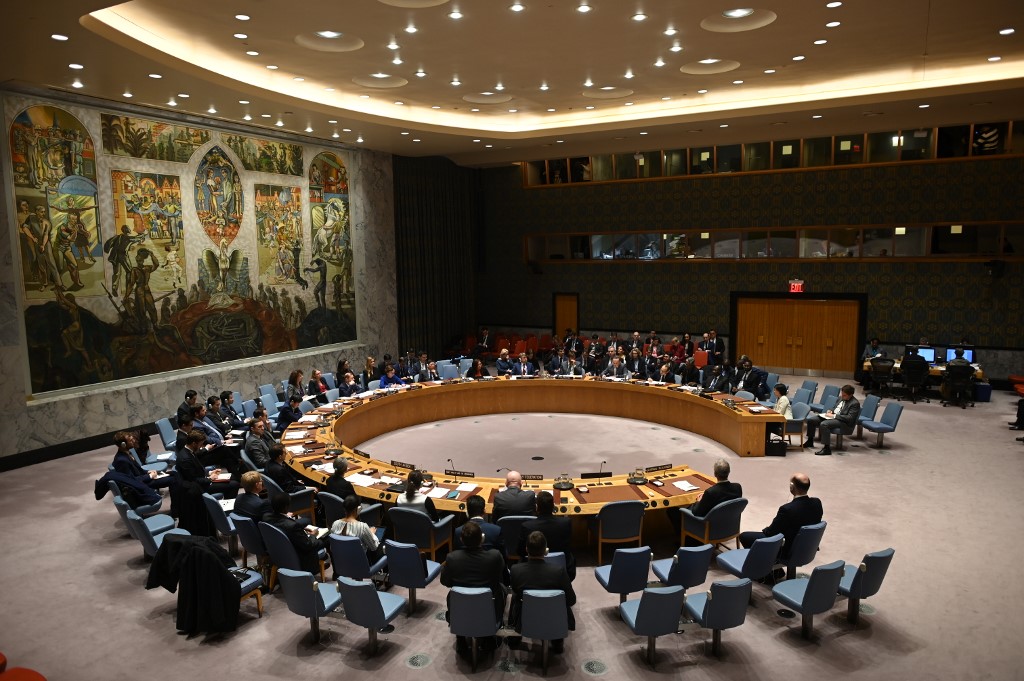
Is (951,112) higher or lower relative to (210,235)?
higher

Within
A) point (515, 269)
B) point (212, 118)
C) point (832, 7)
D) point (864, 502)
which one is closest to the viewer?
point (832, 7)

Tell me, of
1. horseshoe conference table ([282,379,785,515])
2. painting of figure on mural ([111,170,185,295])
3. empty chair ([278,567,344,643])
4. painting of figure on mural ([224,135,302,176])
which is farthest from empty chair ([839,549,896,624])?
painting of figure on mural ([224,135,302,176])

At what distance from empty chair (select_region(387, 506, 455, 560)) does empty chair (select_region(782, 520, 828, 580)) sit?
314 cm

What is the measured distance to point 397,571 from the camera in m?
5.84

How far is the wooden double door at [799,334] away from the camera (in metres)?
16.8

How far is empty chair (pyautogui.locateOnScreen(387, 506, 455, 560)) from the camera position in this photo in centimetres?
645

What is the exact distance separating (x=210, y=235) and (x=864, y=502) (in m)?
11.9

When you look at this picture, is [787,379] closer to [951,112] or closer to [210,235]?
[951,112]

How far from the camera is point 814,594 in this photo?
17.5 ft

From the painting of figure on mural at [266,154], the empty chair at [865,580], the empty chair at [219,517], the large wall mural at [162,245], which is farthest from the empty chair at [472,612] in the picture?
the painting of figure on mural at [266,154]

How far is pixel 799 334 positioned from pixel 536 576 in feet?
47.0

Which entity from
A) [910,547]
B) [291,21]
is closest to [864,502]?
[910,547]

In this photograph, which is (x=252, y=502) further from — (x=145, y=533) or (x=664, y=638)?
(x=664, y=638)

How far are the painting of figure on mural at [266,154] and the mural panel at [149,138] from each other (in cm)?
73
